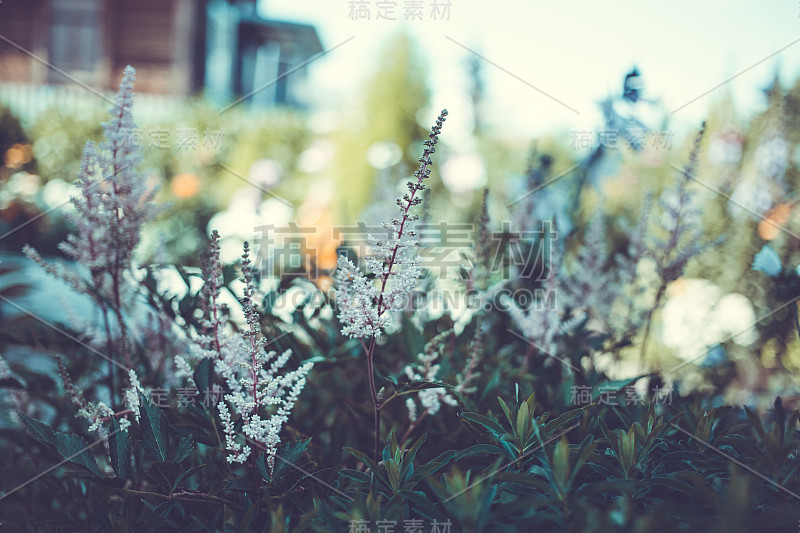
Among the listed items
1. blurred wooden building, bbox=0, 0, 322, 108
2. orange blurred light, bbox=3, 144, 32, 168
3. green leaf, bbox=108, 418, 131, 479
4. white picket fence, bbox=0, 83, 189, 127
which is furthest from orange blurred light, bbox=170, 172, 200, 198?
green leaf, bbox=108, 418, 131, 479

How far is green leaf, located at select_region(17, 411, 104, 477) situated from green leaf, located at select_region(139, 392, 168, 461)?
0.10 m

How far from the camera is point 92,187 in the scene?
1298mm

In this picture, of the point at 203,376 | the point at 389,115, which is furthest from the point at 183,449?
the point at 389,115

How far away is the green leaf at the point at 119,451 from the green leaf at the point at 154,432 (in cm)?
5

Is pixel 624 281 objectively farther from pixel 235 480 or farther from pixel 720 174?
pixel 720 174

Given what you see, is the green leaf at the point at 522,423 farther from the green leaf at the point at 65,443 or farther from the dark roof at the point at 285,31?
the dark roof at the point at 285,31

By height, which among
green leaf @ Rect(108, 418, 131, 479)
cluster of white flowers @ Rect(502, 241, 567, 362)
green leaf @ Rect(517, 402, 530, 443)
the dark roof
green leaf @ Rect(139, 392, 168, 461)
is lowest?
green leaf @ Rect(108, 418, 131, 479)

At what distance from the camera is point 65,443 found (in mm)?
1000

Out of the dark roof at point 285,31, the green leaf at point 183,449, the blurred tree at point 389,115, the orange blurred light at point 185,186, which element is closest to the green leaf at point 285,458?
the green leaf at point 183,449

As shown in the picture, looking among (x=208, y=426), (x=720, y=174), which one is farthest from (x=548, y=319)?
(x=720, y=174)

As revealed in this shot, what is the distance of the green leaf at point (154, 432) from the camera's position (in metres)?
0.98

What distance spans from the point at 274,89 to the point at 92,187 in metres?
14.9

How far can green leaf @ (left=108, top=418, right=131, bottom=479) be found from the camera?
0.98 meters

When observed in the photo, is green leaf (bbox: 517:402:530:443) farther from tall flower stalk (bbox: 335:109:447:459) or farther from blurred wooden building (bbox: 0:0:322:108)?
blurred wooden building (bbox: 0:0:322:108)
